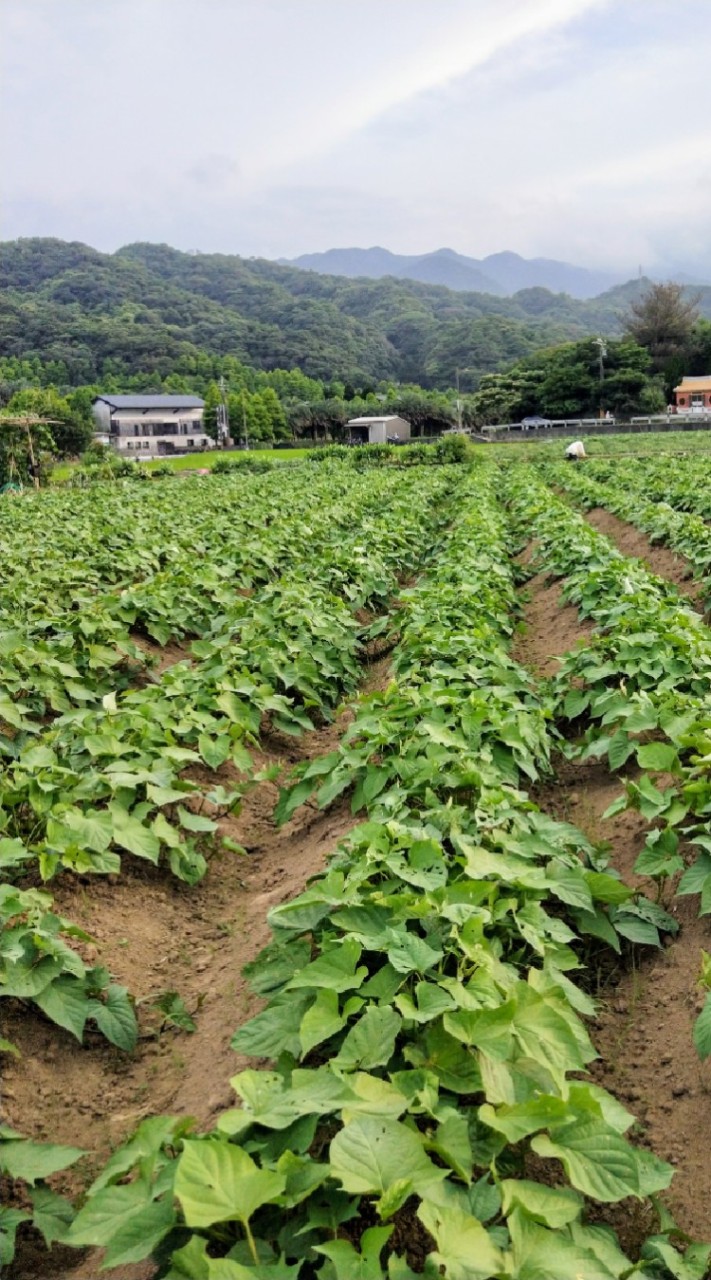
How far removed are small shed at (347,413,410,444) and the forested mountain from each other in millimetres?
34850

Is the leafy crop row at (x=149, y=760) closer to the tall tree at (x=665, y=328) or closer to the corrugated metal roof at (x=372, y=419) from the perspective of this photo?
the corrugated metal roof at (x=372, y=419)

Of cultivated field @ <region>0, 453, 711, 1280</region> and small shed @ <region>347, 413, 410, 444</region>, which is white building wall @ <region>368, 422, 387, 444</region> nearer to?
small shed @ <region>347, 413, 410, 444</region>

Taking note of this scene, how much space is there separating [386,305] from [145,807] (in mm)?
155089

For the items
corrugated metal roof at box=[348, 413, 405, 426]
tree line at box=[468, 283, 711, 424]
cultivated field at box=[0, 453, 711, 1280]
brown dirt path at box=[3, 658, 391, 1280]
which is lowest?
brown dirt path at box=[3, 658, 391, 1280]

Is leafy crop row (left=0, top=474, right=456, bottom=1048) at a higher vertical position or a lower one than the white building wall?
lower

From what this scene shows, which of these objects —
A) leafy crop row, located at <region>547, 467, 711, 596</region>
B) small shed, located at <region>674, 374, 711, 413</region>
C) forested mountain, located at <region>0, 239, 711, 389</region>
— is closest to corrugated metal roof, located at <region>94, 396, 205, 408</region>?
forested mountain, located at <region>0, 239, 711, 389</region>

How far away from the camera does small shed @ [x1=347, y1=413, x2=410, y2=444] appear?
71.1 meters

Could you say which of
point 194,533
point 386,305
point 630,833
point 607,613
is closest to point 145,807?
point 630,833

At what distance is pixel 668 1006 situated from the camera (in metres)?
3.50

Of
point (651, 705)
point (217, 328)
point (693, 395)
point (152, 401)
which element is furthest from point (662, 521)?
point (217, 328)

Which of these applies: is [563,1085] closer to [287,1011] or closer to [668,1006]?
[287,1011]

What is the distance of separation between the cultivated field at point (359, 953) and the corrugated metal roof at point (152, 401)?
7397 centimetres

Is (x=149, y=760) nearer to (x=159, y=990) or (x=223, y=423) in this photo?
(x=159, y=990)

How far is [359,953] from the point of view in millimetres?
2701
